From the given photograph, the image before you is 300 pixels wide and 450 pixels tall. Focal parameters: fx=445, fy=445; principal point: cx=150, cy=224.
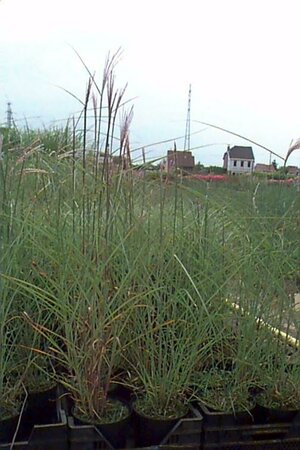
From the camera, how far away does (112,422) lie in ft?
3.08

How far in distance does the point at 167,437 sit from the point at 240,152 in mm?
870

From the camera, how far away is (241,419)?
1.01 meters

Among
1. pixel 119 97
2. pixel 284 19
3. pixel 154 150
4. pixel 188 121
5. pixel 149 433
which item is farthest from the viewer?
pixel 284 19

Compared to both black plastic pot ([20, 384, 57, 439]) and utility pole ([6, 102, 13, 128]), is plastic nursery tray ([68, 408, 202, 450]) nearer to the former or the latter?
black plastic pot ([20, 384, 57, 439])

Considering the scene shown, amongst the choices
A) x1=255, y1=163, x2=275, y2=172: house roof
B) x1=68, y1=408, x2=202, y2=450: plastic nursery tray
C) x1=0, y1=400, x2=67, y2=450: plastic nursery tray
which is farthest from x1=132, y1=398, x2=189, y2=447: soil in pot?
x1=255, y1=163, x2=275, y2=172: house roof

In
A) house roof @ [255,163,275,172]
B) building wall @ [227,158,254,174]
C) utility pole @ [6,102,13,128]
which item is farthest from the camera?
building wall @ [227,158,254,174]

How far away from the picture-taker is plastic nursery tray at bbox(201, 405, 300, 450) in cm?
97

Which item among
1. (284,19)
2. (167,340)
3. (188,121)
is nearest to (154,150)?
(188,121)

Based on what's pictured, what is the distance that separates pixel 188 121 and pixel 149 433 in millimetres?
775

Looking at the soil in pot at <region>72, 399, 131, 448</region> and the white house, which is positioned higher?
the white house

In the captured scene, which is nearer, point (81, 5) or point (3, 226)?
point (3, 226)

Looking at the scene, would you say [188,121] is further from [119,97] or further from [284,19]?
[284,19]

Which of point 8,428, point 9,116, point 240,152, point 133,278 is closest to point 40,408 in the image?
point 8,428

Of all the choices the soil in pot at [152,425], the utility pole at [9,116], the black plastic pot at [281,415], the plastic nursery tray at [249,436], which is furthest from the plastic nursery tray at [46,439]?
the utility pole at [9,116]
